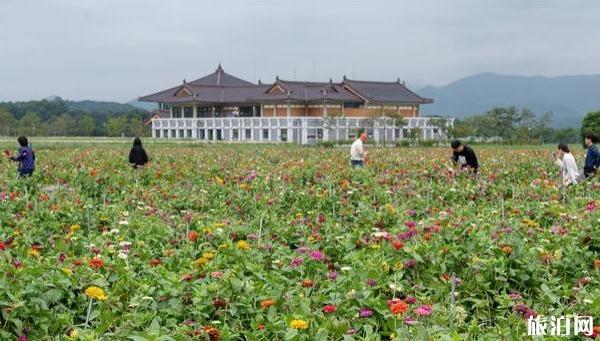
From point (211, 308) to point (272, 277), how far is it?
1.91ft

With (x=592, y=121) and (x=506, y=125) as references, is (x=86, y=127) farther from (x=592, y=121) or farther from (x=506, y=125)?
(x=592, y=121)

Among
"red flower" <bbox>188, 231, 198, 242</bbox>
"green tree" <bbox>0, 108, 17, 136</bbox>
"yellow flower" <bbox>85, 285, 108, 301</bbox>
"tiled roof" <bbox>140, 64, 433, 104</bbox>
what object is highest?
"tiled roof" <bbox>140, 64, 433, 104</bbox>

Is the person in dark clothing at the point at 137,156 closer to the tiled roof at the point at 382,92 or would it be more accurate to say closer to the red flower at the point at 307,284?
the red flower at the point at 307,284

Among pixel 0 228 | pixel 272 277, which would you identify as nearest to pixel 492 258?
pixel 272 277

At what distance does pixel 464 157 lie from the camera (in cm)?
1197

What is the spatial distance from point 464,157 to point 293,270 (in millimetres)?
7789

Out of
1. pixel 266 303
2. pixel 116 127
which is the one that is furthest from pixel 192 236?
pixel 116 127

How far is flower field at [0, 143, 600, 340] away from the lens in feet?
12.1

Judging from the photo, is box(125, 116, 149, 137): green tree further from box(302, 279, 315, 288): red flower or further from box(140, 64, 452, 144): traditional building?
box(302, 279, 315, 288): red flower

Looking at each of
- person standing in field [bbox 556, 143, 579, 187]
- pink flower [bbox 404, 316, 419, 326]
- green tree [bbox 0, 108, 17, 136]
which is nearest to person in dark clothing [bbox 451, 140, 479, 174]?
person standing in field [bbox 556, 143, 579, 187]

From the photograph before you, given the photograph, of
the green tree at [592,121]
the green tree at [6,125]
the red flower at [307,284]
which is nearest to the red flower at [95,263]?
the red flower at [307,284]

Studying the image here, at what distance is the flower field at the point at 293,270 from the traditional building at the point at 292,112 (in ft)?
139

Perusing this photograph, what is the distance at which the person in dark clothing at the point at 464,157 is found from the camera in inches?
459

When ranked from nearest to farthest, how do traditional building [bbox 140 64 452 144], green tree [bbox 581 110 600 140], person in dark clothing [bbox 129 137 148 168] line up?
person in dark clothing [bbox 129 137 148 168]
green tree [bbox 581 110 600 140]
traditional building [bbox 140 64 452 144]
